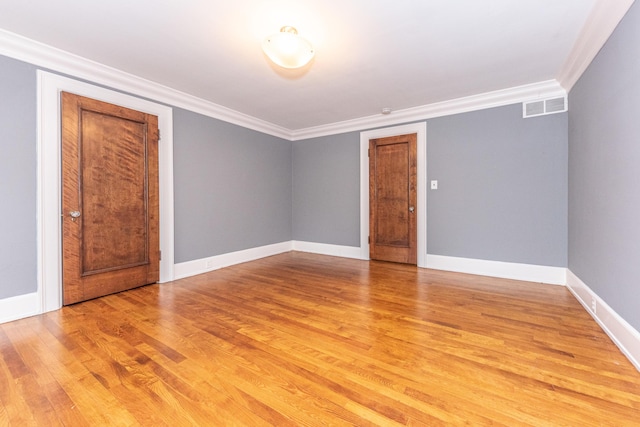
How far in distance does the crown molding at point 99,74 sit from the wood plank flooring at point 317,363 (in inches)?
92.4

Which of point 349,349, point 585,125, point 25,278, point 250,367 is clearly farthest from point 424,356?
point 25,278

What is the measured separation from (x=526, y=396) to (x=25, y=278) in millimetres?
3954

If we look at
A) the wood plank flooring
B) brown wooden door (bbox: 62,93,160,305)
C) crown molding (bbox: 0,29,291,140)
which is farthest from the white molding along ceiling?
the wood plank flooring

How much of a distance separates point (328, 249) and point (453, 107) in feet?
10.3

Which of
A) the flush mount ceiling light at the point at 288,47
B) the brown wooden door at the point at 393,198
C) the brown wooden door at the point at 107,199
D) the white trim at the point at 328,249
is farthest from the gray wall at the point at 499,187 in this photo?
the brown wooden door at the point at 107,199

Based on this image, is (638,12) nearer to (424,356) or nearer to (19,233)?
(424,356)

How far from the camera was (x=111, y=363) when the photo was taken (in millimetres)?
1823

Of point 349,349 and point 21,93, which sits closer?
point 349,349

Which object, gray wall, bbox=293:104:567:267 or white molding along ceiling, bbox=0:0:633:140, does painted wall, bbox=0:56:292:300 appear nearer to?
white molding along ceiling, bbox=0:0:633:140

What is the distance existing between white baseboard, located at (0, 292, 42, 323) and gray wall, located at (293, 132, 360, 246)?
12.8ft

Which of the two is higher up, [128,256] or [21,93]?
[21,93]

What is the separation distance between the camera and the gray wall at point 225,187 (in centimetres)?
389

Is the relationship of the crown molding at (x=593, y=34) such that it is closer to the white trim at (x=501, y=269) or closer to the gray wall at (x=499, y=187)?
the gray wall at (x=499, y=187)

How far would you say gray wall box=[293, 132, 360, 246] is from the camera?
5.15m
